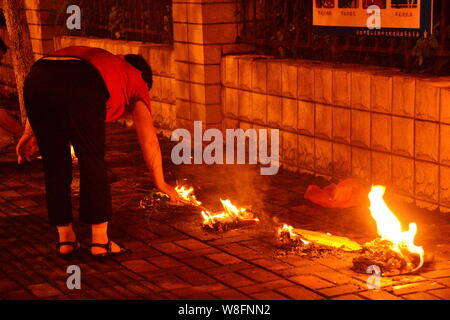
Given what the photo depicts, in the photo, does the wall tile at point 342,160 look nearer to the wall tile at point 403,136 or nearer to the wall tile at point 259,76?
the wall tile at point 403,136

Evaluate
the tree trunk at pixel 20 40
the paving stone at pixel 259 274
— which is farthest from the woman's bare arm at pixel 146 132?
the tree trunk at pixel 20 40

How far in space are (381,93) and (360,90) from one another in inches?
12.9

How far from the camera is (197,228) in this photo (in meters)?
7.98

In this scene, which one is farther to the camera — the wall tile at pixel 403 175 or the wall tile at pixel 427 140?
the wall tile at pixel 403 175

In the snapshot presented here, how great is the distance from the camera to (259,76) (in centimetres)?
1087

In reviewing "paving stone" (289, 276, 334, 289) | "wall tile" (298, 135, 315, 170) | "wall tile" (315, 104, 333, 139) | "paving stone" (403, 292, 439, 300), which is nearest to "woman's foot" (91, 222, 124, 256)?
"paving stone" (289, 276, 334, 289)

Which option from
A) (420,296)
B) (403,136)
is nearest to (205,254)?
(420,296)

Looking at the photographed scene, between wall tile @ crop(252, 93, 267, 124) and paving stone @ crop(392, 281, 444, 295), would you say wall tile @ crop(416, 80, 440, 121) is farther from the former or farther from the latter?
wall tile @ crop(252, 93, 267, 124)

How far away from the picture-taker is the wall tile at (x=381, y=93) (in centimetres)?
886

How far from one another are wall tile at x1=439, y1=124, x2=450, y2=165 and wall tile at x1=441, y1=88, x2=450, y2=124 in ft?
0.20

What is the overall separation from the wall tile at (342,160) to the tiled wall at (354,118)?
1 cm

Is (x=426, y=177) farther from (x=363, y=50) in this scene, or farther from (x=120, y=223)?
(x=120, y=223)

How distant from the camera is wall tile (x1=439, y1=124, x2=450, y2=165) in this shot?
321 inches

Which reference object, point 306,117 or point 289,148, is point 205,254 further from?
point 289,148
